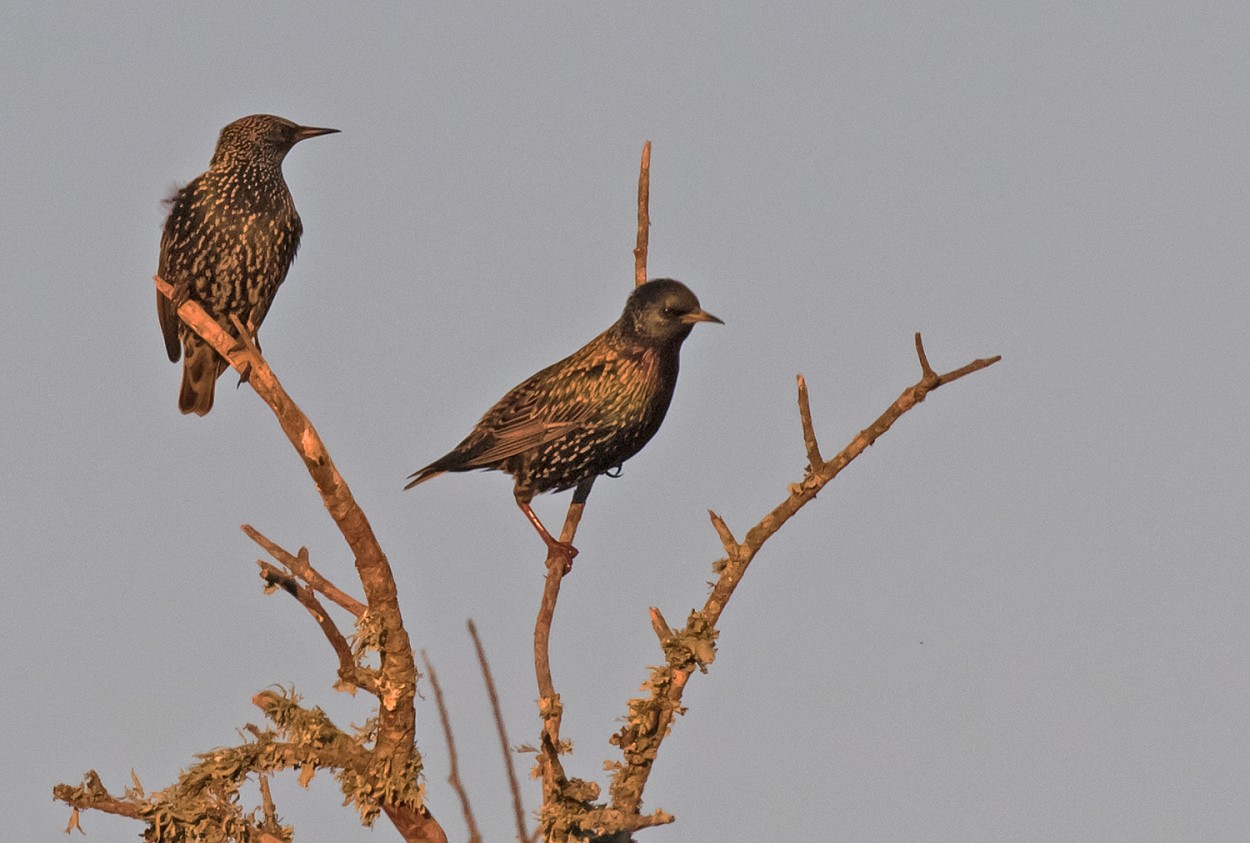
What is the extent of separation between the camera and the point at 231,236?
8438mm

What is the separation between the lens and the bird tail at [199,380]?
9.01 meters

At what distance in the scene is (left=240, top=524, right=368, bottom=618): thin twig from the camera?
237 inches

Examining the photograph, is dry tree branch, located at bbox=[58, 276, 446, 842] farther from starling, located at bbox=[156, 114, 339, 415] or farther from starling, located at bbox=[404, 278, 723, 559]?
starling, located at bbox=[156, 114, 339, 415]

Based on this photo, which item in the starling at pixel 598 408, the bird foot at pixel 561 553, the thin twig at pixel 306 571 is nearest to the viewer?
the thin twig at pixel 306 571

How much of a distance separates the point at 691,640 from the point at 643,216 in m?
2.39

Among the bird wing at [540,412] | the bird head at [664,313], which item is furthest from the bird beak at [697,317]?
the bird wing at [540,412]

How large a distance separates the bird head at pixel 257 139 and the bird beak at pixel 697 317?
284 cm

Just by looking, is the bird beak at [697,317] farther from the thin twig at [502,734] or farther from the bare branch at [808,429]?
the thin twig at [502,734]

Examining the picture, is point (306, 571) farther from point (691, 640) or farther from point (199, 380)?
point (199, 380)

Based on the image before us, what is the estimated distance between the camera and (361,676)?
6.05 metres

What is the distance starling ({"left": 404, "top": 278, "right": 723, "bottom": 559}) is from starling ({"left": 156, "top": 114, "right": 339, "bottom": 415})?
160 cm

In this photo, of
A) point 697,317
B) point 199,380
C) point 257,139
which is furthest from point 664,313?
point 199,380

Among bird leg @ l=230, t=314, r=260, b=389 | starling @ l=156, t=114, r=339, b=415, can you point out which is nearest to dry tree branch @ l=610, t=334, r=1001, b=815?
bird leg @ l=230, t=314, r=260, b=389

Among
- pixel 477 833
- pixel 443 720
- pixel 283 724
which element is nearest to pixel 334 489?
pixel 283 724
